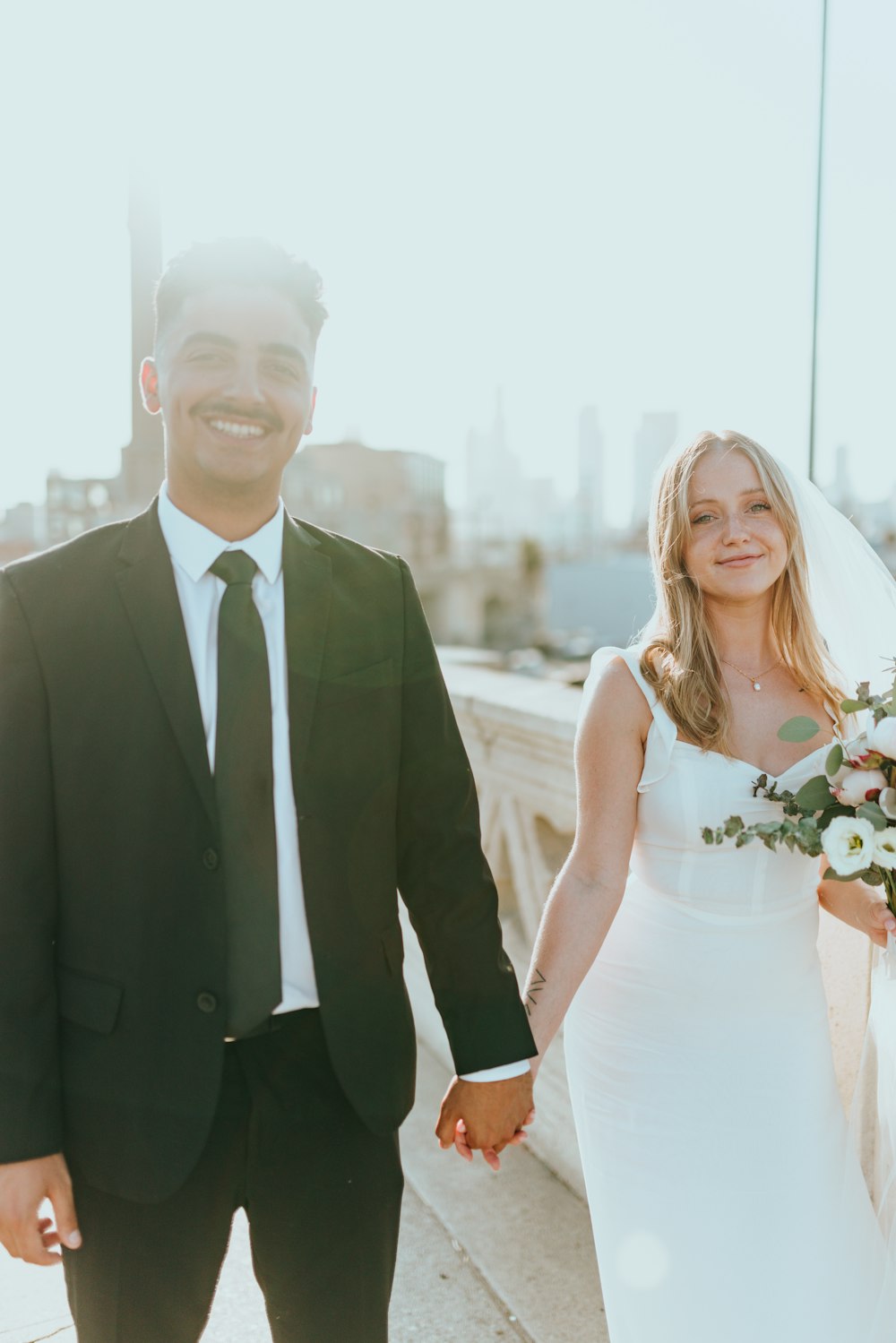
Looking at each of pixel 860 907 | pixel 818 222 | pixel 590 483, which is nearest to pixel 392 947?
pixel 860 907

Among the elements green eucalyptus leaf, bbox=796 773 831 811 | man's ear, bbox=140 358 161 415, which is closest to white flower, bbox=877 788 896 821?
green eucalyptus leaf, bbox=796 773 831 811

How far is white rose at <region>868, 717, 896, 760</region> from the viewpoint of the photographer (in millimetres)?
1933

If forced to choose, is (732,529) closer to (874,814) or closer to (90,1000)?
(874,814)

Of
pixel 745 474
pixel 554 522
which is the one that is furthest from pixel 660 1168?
pixel 554 522

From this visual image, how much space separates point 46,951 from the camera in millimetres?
1659

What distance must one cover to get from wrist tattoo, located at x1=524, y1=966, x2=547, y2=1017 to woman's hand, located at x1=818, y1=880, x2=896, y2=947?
0.62m

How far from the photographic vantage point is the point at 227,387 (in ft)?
5.65

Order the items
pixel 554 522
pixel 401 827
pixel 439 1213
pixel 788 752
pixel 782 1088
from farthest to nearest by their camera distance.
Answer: pixel 554 522 → pixel 439 1213 → pixel 788 752 → pixel 782 1088 → pixel 401 827

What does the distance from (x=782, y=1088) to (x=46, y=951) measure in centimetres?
141

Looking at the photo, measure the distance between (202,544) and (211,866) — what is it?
0.48 m

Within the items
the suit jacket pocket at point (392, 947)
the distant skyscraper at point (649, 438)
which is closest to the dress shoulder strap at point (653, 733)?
the suit jacket pocket at point (392, 947)

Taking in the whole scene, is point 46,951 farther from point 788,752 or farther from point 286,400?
point 788,752

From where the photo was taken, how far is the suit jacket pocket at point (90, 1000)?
5.50 ft

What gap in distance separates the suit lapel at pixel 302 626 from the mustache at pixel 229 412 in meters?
0.19
